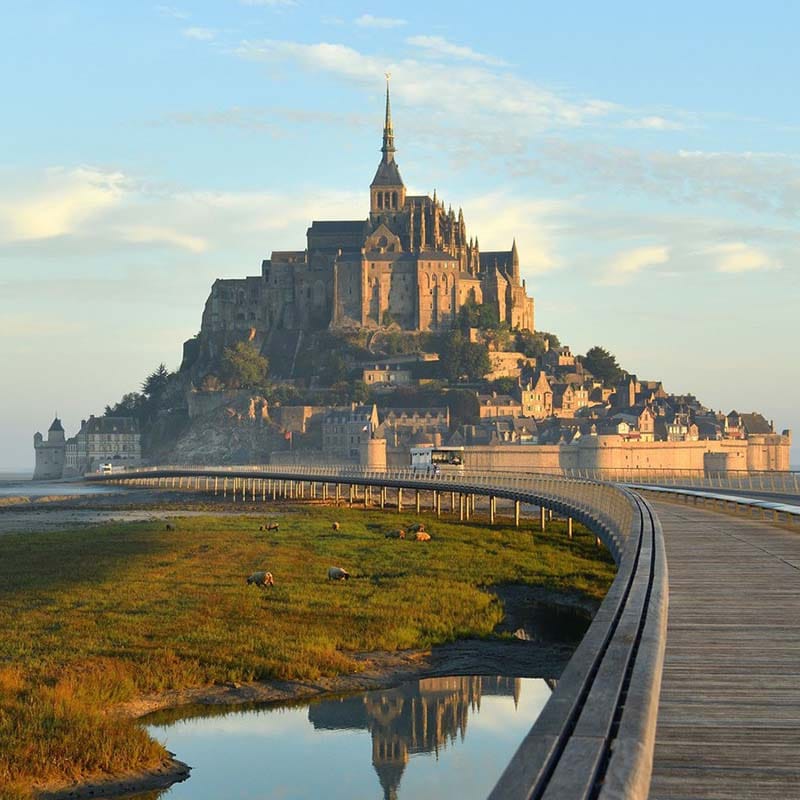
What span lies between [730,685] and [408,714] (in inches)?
442

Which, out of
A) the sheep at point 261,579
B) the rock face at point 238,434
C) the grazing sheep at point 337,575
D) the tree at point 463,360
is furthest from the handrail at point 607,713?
the rock face at point 238,434

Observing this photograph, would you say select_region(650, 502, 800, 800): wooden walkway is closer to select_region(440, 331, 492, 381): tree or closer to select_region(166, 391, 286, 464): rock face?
select_region(440, 331, 492, 381): tree

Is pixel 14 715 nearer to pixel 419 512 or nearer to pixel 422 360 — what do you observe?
pixel 419 512

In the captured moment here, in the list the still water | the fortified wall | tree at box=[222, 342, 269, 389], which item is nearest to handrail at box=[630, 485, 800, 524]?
the still water

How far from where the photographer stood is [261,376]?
A: 198875 mm

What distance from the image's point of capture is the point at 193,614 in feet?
94.3

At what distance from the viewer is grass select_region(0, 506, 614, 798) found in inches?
708

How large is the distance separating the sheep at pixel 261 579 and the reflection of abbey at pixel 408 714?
38.8 ft

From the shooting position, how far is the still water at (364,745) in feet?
57.4

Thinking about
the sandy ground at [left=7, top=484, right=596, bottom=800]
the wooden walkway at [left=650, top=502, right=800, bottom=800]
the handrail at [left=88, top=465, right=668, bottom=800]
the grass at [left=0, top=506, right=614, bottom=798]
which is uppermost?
the handrail at [left=88, top=465, right=668, bottom=800]

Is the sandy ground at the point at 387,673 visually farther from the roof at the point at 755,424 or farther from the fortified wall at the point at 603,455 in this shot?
the roof at the point at 755,424

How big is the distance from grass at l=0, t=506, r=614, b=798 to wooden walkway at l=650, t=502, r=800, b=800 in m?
8.02

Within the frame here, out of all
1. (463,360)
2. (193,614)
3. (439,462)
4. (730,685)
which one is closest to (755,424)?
(463,360)

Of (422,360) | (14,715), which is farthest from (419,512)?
(422,360)
